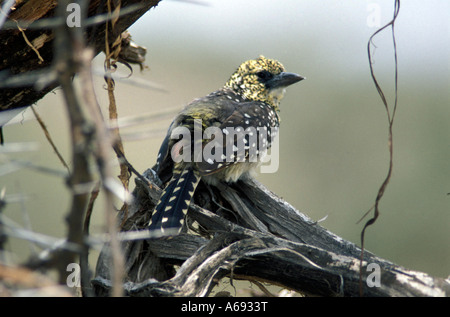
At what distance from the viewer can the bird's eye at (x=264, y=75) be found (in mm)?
4828

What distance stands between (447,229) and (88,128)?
1010 cm

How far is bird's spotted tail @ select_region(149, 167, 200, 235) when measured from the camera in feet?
9.76

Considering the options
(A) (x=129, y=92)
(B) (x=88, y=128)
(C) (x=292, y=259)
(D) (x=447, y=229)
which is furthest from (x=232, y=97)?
(D) (x=447, y=229)

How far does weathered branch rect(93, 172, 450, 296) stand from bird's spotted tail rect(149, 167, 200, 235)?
3.0 inches

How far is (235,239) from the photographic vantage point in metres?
2.80

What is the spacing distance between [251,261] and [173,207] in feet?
2.40

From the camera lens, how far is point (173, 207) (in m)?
3.10

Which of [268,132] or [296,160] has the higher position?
[268,132]

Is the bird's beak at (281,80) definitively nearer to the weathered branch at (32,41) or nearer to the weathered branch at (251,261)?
the weathered branch at (251,261)

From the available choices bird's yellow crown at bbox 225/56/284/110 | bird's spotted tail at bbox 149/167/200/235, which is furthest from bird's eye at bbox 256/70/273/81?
bird's spotted tail at bbox 149/167/200/235

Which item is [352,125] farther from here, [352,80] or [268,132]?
[268,132]

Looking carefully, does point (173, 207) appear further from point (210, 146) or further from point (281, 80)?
point (281, 80)

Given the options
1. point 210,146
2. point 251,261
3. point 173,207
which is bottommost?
point 251,261

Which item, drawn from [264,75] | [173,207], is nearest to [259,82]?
[264,75]
